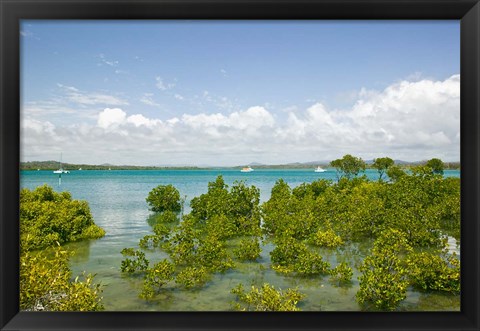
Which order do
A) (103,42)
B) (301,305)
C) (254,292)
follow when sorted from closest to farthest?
(254,292), (301,305), (103,42)

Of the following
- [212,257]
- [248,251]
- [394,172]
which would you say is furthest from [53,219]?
[394,172]

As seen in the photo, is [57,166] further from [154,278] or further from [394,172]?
→ [394,172]

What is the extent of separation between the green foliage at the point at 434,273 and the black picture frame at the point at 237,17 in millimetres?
1504

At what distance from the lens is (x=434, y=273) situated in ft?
9.07

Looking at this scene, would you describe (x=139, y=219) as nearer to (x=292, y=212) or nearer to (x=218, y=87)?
(x=218, y=87)

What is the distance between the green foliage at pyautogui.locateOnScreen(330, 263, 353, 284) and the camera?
3.06 meters

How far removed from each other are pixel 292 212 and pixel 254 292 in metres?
2.99

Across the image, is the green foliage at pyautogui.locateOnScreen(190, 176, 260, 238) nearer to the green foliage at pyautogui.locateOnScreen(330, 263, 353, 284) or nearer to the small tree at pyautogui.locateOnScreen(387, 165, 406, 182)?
the green foliage at pyautogui.locateOnScreen(330, 263, 353, 284)

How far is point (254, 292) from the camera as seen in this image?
90.4 inches

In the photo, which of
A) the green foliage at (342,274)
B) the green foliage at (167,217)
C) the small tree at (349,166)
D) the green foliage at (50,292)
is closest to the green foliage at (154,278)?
the green foliage at (50,292)

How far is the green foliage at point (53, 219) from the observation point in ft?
13.4

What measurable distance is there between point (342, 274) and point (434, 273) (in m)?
0.77
